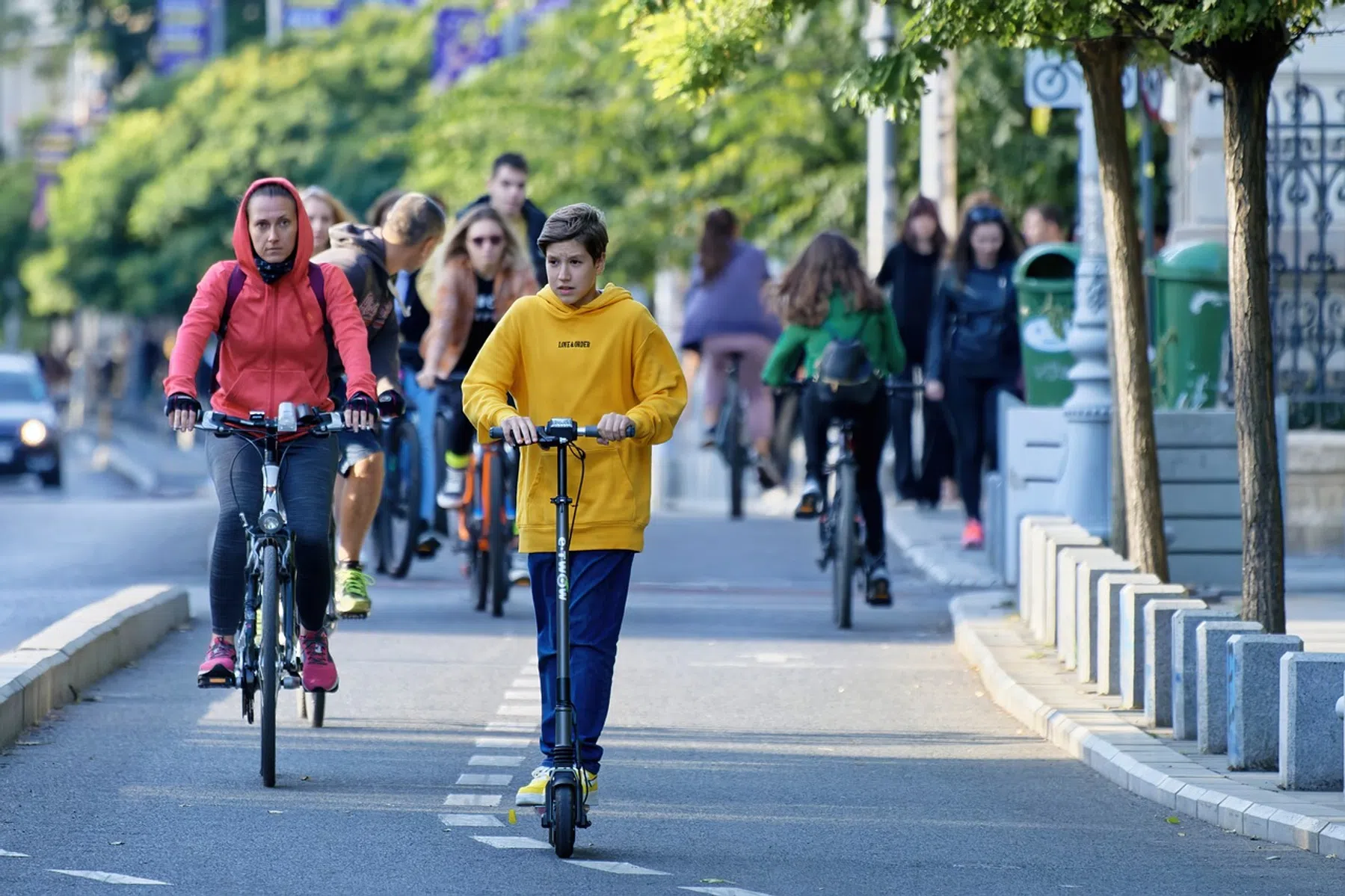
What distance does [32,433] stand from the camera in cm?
3481

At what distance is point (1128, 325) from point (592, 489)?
191 inches

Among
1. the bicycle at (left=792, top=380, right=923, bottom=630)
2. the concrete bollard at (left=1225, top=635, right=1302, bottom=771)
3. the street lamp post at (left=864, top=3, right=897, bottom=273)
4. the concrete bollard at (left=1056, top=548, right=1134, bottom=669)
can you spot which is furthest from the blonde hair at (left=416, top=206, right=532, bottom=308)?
the street lamp post at (left=864, top=3, right=897, bottom=273)

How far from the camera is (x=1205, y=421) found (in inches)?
538

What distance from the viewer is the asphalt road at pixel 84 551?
14.0m

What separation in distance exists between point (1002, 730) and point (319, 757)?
8.12 feet

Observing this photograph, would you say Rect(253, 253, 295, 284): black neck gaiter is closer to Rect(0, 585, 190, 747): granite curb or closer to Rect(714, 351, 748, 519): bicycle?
Rect(0, 585, 190, 747): granite curb

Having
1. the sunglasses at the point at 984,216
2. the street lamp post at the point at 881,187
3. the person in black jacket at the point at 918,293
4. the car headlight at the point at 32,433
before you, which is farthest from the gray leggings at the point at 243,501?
the car headlight at the point at 32,433

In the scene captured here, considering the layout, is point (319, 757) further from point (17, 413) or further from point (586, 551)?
point (17, 413)

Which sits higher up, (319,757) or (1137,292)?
(1137,292)

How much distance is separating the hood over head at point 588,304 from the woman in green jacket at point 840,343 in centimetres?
564

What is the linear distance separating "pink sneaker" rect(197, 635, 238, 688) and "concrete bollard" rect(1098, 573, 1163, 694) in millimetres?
3180

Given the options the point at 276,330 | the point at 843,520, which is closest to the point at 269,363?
the point at 276,330

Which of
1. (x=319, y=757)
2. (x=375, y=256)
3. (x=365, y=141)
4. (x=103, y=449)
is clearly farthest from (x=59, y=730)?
(x=365, y=141)

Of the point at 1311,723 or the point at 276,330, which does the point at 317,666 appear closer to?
the point at 276,330
